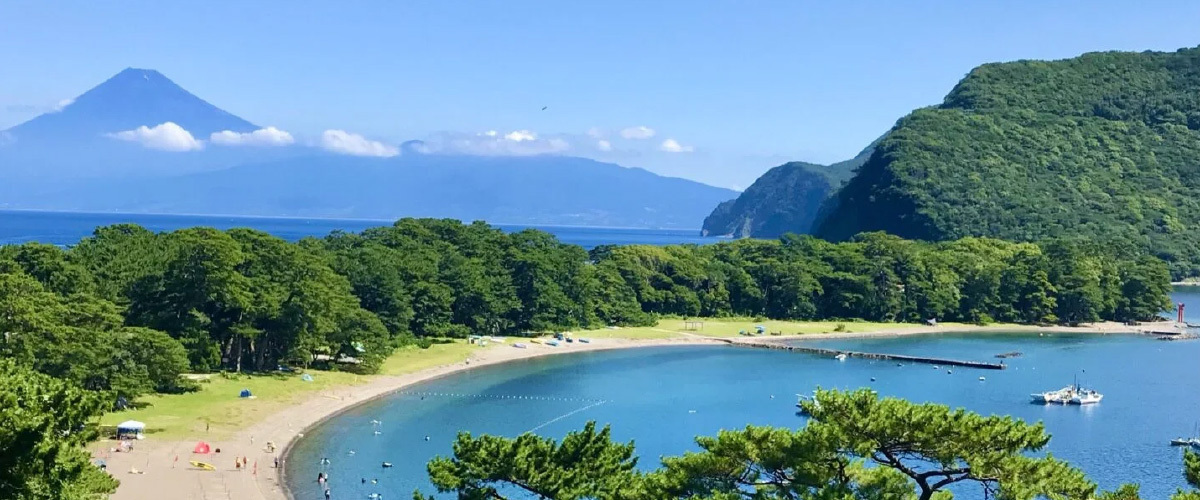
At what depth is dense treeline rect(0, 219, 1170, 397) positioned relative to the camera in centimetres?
4803

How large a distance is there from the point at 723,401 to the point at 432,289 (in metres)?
24.6

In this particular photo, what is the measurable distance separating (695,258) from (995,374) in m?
40.5

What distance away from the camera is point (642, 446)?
152 ft

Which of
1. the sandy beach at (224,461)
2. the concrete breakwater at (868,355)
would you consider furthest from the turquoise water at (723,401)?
the concrete breakwater at (868,355)

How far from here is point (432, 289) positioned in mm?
73188

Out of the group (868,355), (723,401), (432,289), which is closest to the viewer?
(723,401)

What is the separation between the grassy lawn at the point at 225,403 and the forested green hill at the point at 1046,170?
115 m

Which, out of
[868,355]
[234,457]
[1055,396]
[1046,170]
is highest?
[1046,170]

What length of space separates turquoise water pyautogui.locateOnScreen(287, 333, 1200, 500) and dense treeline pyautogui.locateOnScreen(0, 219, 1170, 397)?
789 cm

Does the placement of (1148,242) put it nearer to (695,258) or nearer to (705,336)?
(695,258)

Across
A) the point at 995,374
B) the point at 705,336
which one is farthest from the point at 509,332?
the point at 995,374

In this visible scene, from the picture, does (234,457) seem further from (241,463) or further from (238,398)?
(238,398)

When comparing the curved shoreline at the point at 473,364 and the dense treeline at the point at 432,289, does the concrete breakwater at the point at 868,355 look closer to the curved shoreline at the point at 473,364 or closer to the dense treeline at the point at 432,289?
the curved shoreline at the point at 473,364

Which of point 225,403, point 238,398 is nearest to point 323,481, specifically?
point 225,403
